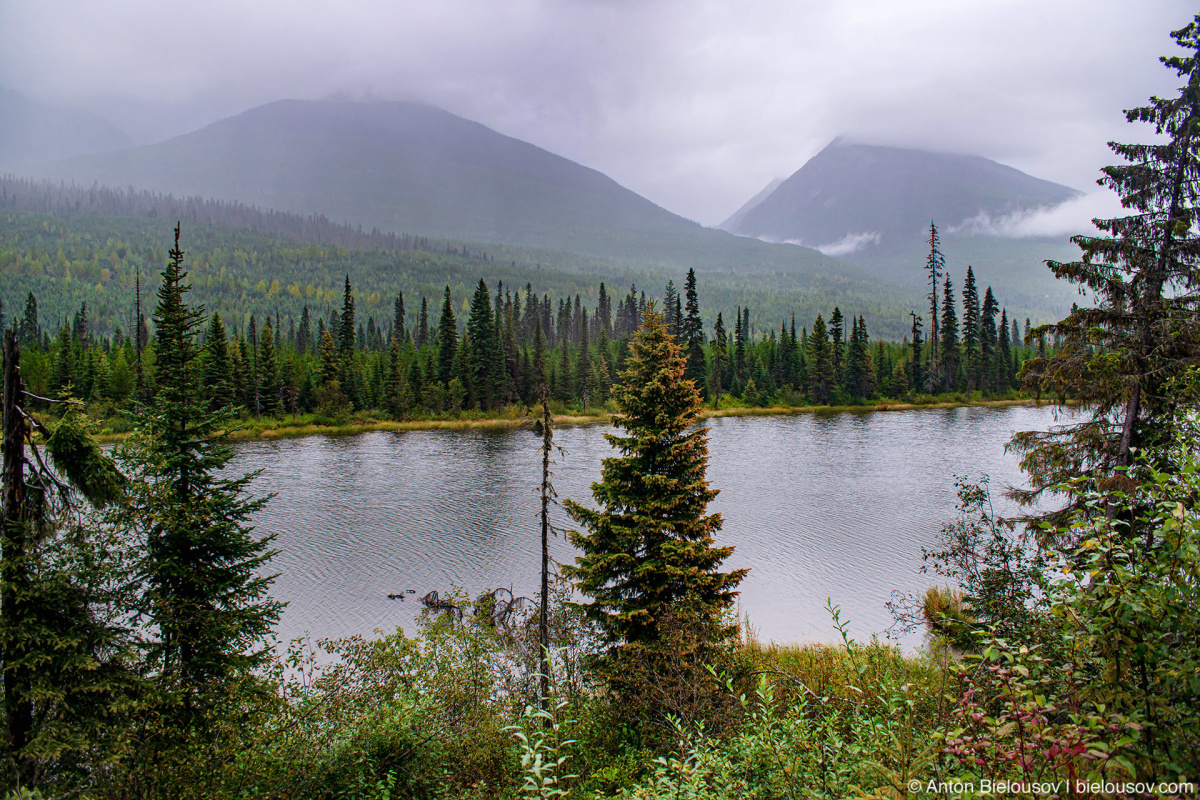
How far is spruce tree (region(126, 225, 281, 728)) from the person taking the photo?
12.2m

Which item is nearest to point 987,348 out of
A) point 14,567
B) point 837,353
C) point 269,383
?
point 837,353

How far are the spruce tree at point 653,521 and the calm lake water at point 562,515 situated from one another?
3.34 meters

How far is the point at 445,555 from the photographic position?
27.1 meters

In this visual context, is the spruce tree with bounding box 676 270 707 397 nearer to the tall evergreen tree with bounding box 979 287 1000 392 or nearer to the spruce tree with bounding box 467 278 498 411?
the spruce tree with bounding box 467 278 498 411

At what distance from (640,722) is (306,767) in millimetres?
6643

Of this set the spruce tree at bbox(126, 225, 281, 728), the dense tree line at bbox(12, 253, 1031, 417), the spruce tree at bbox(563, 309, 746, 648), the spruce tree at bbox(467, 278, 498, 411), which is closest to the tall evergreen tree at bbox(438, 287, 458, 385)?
the dense tree line at bbox(12, 253, 1031, 417)

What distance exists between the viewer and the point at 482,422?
3059 inches

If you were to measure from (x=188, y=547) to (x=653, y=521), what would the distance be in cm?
1030

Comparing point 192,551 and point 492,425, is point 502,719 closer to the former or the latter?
point 192,551

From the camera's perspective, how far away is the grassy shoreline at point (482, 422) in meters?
69.4

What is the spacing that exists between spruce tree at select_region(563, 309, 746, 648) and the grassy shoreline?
4963cm

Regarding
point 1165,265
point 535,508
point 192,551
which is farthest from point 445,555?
point 1165,265

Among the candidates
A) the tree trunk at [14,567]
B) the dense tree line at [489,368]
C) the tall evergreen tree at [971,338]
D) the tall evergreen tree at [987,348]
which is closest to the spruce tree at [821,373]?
the dense tree line at [489,368]

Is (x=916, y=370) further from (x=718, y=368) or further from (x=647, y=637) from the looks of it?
(x=647, y=637)
